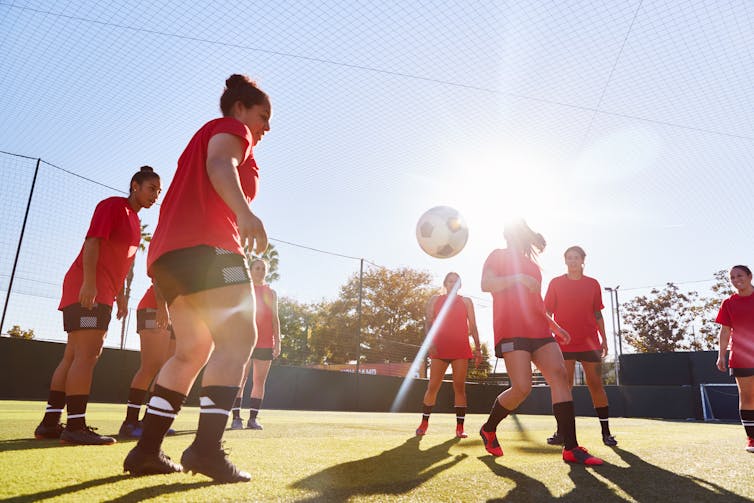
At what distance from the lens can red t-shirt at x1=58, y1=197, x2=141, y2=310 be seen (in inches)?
127

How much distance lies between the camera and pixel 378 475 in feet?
7.84

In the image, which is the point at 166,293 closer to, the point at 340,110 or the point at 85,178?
the point at 340,110

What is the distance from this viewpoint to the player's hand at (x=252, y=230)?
1.76m

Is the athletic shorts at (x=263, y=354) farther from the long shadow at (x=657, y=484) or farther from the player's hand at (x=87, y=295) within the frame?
the long shadow at (x=657, y=484)

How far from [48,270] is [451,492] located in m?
12.0

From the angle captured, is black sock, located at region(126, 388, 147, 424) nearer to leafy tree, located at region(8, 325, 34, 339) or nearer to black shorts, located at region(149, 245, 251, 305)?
black shorts, located at region(149, 245, 251, 305)

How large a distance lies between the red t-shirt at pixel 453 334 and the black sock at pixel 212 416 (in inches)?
152

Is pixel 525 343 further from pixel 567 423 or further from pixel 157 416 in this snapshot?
pixel 157 416

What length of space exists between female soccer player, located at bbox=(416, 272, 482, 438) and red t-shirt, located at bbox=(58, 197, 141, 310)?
3.28m

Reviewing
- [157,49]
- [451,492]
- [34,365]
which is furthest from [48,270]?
[451,492]

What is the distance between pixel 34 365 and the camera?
9945 mm

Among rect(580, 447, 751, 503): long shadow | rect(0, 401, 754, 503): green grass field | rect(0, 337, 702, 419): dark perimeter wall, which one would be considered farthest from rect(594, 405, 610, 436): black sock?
rect(0, 337, 702, 419): dark perimeter wall

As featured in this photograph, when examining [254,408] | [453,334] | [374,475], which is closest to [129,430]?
[254,408]

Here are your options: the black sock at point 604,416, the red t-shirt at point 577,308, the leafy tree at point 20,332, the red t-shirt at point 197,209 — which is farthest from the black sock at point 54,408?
the leafy tree at point 20,332
